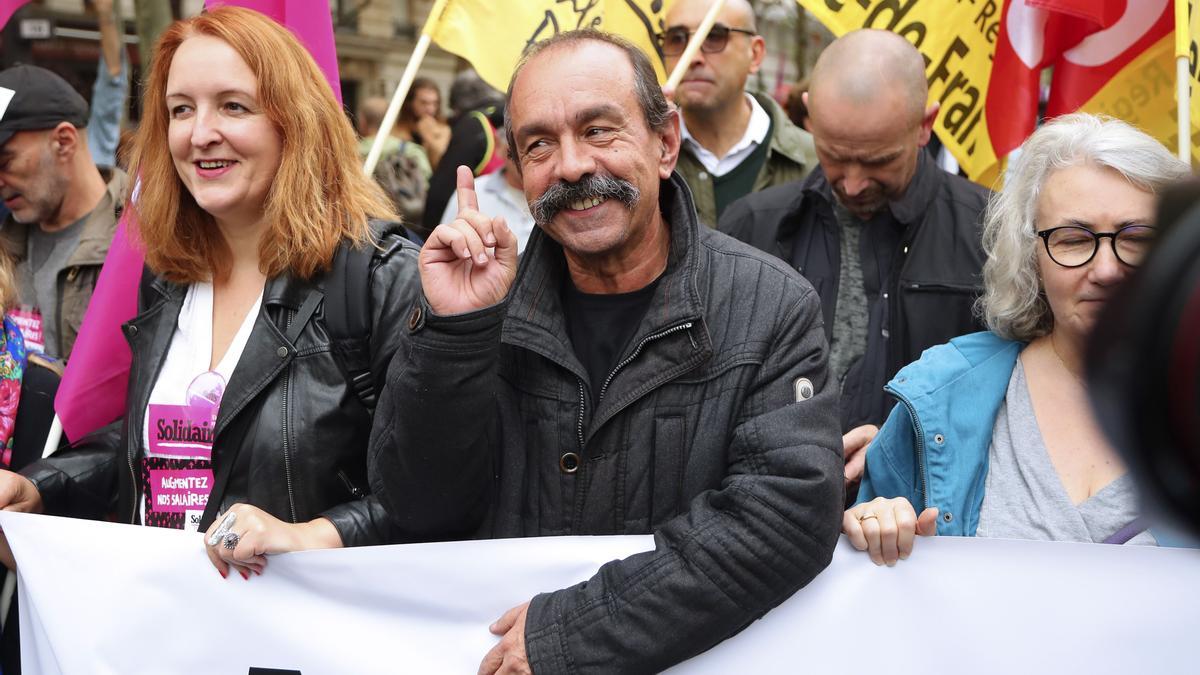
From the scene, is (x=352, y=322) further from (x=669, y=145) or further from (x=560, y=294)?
(x=669, y=145)

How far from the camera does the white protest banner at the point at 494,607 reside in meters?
2.35

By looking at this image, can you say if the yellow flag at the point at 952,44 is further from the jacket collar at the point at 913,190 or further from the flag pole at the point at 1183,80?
the flag pole at the point at 1183,80

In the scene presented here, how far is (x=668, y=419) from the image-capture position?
236cm

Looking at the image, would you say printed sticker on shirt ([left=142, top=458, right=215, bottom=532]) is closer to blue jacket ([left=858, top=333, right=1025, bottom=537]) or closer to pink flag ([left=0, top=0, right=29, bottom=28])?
blue jacket ([left=858, top=333, right=1025, bottom=537])

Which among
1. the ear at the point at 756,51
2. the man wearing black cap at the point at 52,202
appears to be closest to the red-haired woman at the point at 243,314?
the man wearing black cap at the point at 52,202

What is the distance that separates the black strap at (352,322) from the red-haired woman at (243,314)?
1 centimetres

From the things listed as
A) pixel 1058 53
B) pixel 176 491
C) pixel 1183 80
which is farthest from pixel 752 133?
pixel 176 491

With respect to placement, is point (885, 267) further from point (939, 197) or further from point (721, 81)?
point (721, 81)

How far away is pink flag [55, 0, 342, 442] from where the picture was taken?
10.7ft

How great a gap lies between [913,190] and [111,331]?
7.69 feet

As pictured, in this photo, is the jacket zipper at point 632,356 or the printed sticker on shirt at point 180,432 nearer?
the jacket zipper at point 632,356

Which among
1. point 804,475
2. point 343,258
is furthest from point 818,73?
point 804,475

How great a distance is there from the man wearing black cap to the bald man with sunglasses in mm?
2220

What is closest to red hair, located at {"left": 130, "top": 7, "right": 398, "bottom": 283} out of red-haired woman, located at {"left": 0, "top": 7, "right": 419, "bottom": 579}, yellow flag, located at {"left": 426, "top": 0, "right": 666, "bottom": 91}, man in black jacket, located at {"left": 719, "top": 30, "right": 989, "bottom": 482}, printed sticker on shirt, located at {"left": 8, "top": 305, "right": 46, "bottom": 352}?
red-haired woman, located at {"left": 0, "top": 7, "right": 419, "bottom": 579}
